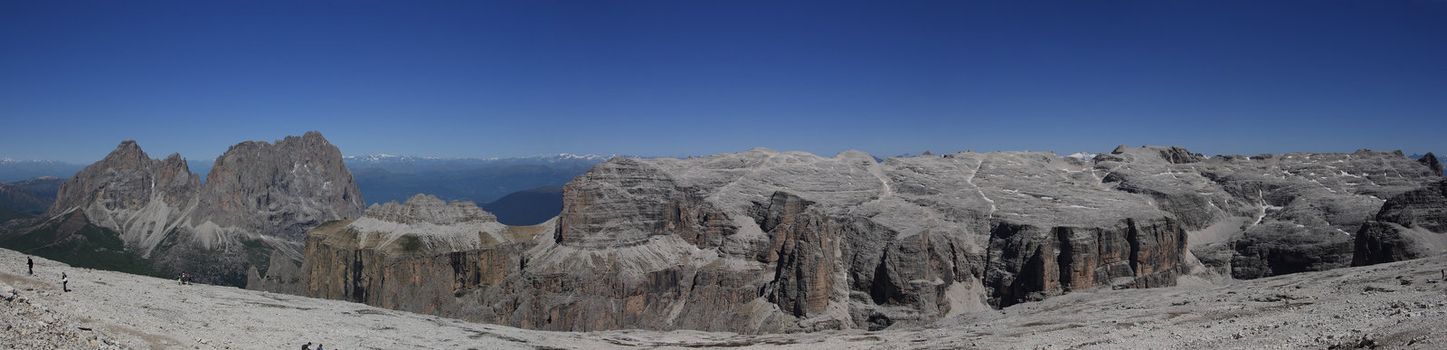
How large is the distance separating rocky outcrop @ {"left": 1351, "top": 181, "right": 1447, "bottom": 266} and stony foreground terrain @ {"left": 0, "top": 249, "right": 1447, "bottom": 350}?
35699 millimetres

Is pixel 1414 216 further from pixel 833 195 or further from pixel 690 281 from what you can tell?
pixel 690 281

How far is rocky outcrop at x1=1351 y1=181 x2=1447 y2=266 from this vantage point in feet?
358

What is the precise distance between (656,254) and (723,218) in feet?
52.6

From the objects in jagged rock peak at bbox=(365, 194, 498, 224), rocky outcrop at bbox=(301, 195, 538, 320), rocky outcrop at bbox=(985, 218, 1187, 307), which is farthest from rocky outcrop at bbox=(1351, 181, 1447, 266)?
jagged rock peak at bbox=(365, 194, 498, 224)

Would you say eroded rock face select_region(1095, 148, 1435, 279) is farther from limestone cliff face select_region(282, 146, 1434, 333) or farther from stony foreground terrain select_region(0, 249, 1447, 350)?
stony foreground terrain select_region(0, 249, 1447, 350)

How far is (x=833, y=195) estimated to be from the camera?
551ft

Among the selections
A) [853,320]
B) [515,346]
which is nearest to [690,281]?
[853,320]

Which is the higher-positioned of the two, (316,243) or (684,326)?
(316,243)

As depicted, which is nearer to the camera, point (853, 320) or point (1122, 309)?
point (1122, 309)

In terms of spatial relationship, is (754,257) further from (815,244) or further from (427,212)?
(427,212)

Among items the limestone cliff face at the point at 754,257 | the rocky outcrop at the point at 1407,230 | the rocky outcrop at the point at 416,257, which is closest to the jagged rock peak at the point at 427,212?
the rocky outcrop at the point at 416,257

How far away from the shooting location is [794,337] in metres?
86.4

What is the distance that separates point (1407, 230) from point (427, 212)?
6377 inches

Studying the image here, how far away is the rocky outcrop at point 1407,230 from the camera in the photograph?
10900cm
